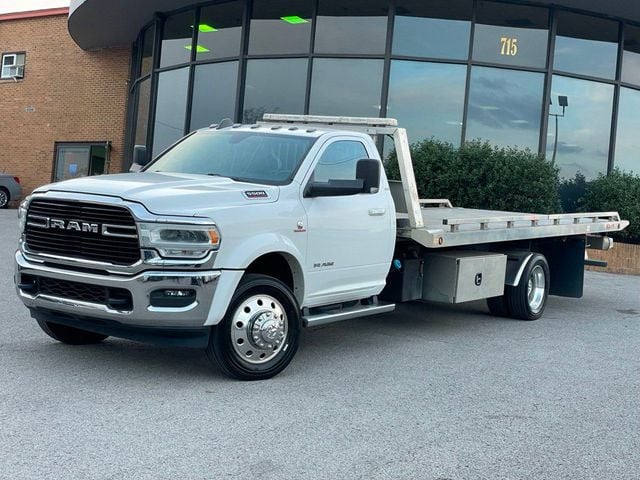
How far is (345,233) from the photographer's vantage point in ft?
21.5

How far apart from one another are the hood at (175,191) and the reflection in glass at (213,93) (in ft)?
38.2

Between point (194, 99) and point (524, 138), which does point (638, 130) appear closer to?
point (524, 138)

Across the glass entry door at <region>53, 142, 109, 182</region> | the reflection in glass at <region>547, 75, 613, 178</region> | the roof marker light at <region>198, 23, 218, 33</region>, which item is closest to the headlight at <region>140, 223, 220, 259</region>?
the reflection in glass at <region>547, 75, 613, 178</region>

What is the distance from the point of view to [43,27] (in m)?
25.0

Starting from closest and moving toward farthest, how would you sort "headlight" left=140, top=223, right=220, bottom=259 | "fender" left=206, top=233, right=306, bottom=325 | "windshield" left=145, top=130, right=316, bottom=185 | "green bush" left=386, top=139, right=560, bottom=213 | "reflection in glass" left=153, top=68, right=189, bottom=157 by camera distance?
"headlight" left=140, top=223, right=220, bottom=259 < "fender" left=206, top=233, right=306, bottom=325 < "windshield" left=145, top=130, right=316, bottom=185 < "green bush" left=386, top=139, right=560, bottom=213 < "reflection in glass" left=153, top=68, right=189, bottom=157

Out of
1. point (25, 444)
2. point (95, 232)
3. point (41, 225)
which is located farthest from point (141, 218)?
point (25, 444)

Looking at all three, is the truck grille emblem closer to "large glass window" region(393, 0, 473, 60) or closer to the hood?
the hood

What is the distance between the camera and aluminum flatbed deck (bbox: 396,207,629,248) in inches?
292

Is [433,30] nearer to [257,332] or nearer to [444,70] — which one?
[444,70]

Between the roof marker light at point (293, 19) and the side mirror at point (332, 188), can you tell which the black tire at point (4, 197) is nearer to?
the roof marker light at point (293, 19)

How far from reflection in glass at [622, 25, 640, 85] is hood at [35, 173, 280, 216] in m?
14.4

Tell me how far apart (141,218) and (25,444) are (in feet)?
5.54

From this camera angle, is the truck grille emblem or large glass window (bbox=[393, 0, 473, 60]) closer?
the truck grille emblem

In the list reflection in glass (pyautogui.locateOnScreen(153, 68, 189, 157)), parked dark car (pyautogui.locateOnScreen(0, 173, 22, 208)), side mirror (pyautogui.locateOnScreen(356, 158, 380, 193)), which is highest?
reflection in glass (pyautogui.locateOnScreen(153, 68, 189, 157))
